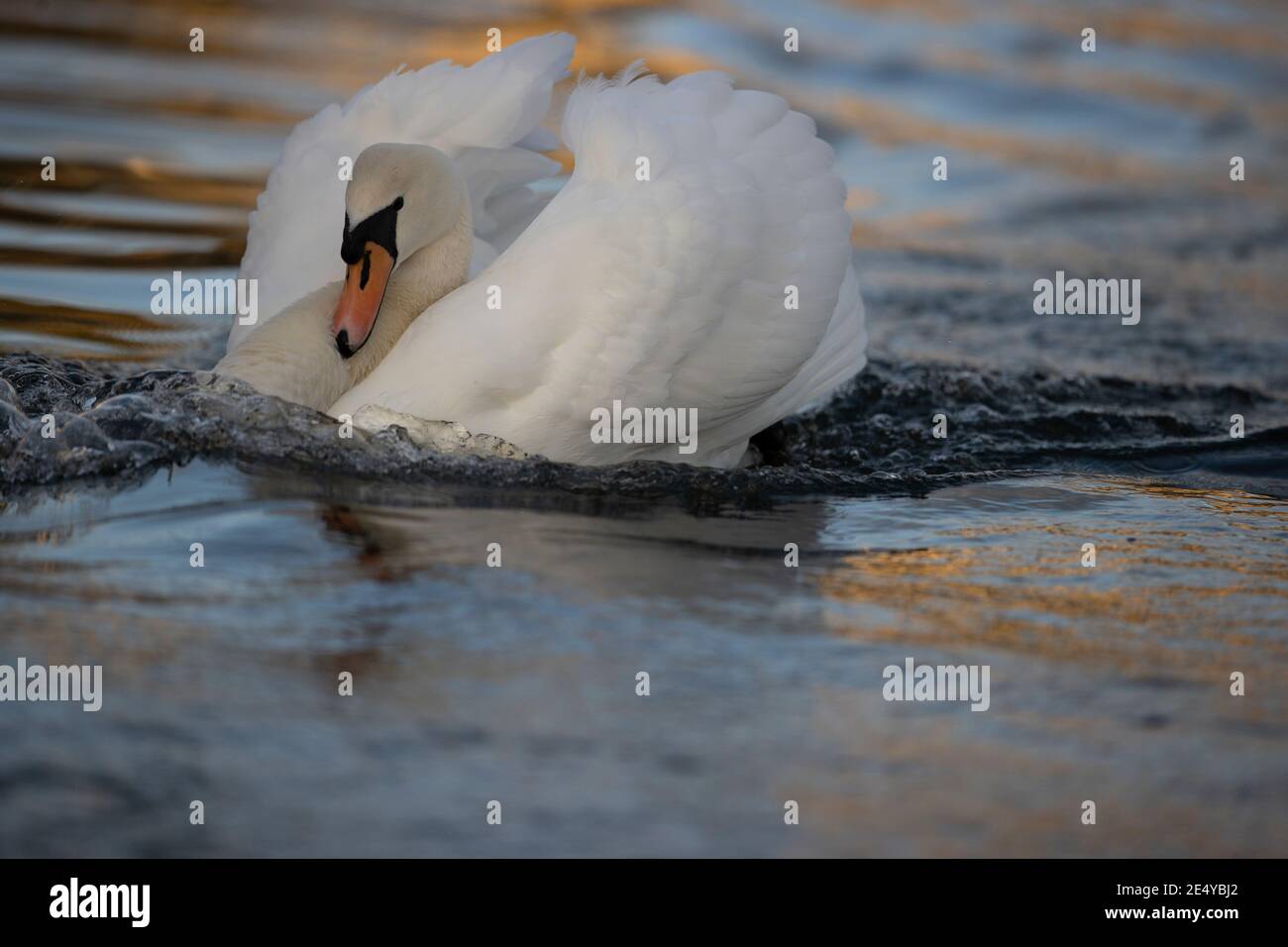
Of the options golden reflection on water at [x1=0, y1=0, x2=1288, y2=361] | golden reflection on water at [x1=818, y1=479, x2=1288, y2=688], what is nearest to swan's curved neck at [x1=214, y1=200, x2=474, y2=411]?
golden reflection on water at [x1=818, y1=479, x2=1288, y2=688]

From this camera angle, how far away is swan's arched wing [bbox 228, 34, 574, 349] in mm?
6996

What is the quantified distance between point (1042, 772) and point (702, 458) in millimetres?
2804

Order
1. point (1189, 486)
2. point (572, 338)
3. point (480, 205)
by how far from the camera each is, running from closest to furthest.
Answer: point (572, 338), point (1189, 486), point (480, 205)

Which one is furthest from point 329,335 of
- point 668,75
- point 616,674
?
point 668,75

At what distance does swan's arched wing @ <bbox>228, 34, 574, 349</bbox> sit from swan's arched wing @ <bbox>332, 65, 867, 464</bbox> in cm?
56

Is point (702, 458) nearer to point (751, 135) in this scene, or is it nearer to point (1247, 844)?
point (751, 135)

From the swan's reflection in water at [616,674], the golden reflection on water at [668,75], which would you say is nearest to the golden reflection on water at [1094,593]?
the swan's reflection in water at [616,674]

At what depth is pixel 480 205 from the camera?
292 inches

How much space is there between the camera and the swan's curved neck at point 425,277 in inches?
259

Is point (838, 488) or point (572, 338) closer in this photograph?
point (572, 338)

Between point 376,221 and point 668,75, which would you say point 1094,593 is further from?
point 668,75

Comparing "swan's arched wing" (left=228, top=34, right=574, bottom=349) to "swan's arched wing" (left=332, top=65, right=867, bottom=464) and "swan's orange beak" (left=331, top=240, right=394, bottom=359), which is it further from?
"swan's orange beak" (left=331, top=240, right=394, bottom=359)

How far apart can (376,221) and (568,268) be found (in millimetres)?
786

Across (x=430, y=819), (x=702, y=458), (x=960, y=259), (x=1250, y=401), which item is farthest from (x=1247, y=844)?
(x=960, y=259)
